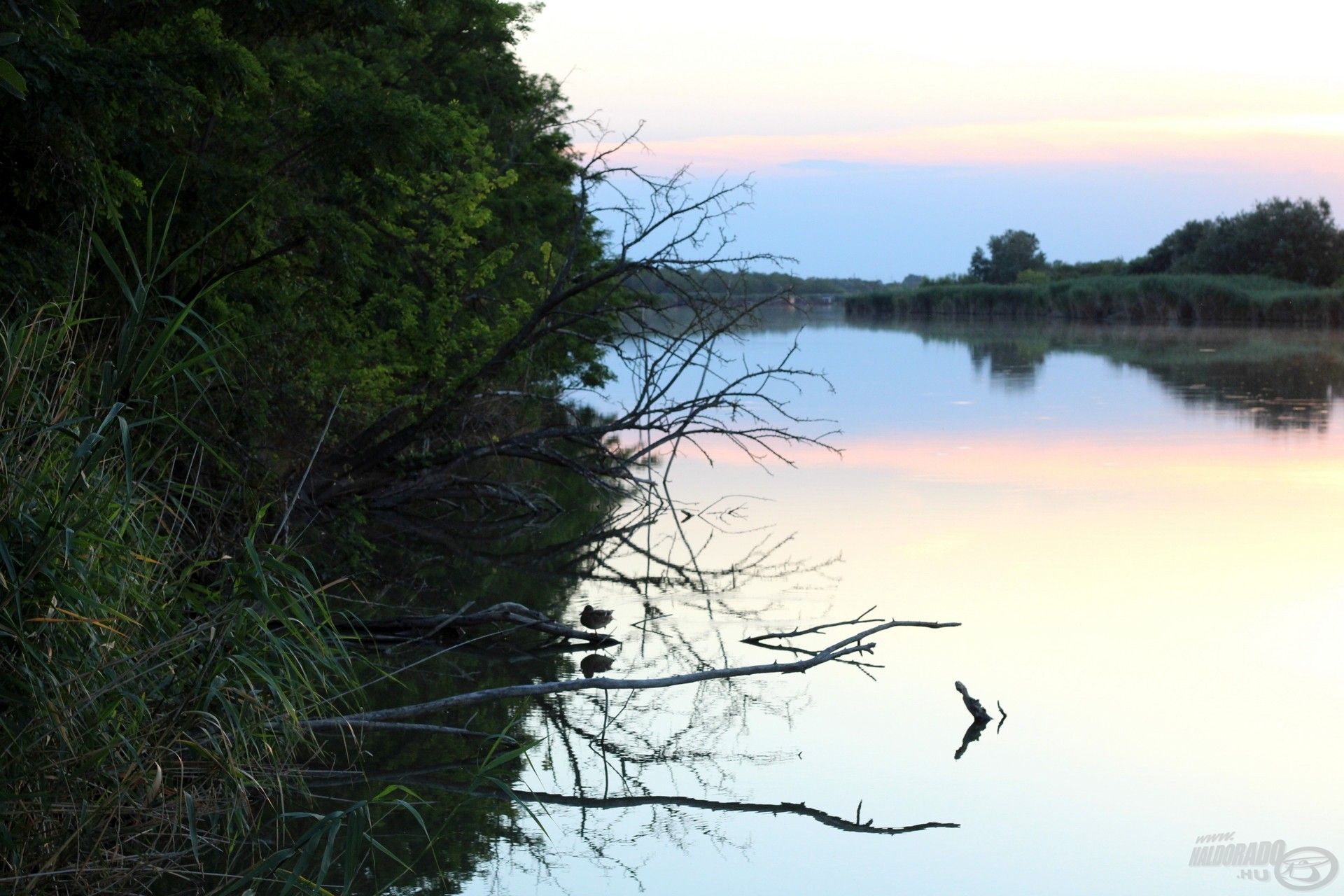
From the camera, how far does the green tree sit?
109 meters

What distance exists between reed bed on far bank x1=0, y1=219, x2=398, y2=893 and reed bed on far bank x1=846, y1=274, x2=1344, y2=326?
58586mm

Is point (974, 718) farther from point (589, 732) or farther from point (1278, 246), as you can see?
point (1278, 246)

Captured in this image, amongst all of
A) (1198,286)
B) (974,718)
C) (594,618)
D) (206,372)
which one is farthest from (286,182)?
(1198,286)

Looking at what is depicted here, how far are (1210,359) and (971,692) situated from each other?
30.3m

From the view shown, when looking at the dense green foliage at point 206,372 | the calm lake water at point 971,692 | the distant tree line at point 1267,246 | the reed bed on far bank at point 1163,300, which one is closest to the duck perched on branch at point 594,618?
the calm lake water at point 971,692

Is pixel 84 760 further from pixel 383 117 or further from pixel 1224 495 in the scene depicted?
pixel 1224 495

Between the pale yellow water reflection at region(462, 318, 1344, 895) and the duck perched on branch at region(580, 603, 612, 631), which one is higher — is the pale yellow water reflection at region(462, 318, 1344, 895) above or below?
below

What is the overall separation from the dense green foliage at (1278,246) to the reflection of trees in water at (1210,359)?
20.7m

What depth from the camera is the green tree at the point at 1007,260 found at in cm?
10925

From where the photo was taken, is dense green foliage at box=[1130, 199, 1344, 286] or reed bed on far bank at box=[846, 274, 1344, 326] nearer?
reed bed on far bank at box=[846, 274, 1344, 326]

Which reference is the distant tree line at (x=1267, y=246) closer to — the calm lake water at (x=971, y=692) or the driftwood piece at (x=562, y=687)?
the calm lake water at (x=971, y=692)

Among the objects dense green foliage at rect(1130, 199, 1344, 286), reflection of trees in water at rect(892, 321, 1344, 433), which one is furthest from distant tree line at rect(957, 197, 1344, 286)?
reflection of trees in water at rect(892, 321, 1344, 433)

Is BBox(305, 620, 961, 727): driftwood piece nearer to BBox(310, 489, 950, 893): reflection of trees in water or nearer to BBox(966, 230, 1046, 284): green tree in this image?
BBox(310, 489, 950, 893): reflection of trees in water

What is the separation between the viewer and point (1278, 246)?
251 ft
